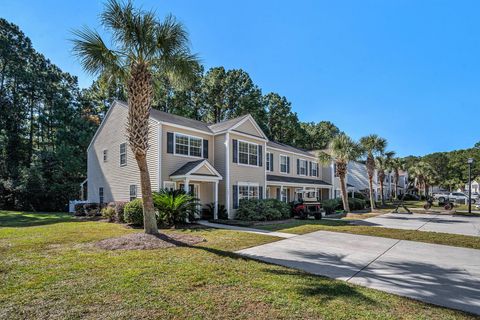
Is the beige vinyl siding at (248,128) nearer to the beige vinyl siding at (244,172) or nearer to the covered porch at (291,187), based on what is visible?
the beige vinyl siding at (244,172)

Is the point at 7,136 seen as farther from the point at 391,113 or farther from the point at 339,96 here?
the point at 391,113

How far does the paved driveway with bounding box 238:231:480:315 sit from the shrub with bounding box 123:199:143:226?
23.8 feet

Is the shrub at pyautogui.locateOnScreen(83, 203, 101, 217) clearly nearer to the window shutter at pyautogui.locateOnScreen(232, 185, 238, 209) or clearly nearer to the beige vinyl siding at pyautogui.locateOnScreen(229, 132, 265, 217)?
the beige vinyl siding at pyautogui.locateOnScreen(229, 132, 265, 217)

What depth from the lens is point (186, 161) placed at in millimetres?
17812

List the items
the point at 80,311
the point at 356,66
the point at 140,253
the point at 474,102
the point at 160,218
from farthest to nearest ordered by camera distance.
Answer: the point at 474,102 → the point at 356,66 → the point at 160,218 → the point at 140,253 → the point at 80,311

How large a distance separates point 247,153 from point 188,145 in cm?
449

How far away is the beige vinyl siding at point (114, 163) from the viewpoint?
1684cm

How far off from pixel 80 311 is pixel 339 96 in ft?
75.8

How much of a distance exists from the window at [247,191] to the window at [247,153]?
169 centimetres

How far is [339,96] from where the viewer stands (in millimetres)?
23250

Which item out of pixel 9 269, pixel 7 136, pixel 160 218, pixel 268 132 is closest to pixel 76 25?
pixel 9 269

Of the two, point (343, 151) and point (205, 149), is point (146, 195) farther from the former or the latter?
point (343, 151)

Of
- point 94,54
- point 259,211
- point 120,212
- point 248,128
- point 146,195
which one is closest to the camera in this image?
point 94,54

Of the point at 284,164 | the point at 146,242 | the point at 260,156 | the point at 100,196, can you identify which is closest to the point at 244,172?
the point at 260,156
